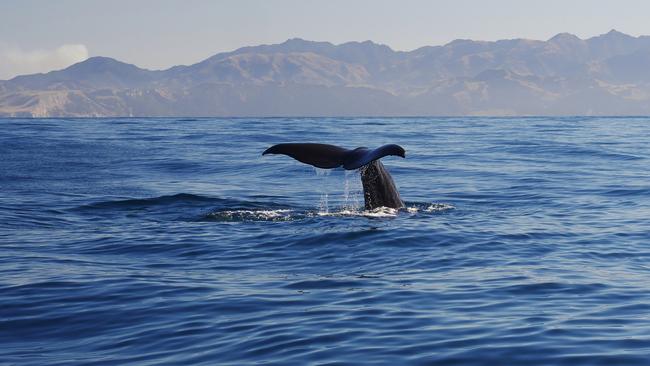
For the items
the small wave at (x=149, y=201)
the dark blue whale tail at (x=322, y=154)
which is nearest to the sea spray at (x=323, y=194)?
the dark blue whale tail at (x=322, y=154)

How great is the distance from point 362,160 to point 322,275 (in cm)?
192

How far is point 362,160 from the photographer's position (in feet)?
40.7

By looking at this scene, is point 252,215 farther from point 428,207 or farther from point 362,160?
Answer: point 362,160

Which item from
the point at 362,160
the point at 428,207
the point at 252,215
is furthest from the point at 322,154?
the point at 428,207

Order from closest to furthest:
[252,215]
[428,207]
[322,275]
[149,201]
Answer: [322,275]
[252,215]
[428,207]
[149,201]

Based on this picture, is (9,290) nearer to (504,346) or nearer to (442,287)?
(442,287)

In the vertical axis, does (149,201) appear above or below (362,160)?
below

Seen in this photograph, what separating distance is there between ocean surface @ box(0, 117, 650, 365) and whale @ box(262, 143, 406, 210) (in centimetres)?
31

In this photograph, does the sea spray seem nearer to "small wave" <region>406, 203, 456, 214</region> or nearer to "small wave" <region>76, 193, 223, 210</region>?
"small wave" <region>406, 203, 456, 214</region>

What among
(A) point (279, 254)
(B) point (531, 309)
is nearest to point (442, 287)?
(B) point (531, 309)

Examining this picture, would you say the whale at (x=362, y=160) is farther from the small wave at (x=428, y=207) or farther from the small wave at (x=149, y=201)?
the small wave at (x=149, y=201)

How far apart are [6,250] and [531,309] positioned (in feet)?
25.3

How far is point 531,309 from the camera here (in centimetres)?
919

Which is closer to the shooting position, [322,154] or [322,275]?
[322,275]
